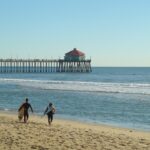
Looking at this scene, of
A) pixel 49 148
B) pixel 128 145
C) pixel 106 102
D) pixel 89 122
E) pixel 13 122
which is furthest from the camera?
pixel 106 102

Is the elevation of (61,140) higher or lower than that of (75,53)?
lower

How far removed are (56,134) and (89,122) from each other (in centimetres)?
565

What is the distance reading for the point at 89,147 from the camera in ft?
39.5

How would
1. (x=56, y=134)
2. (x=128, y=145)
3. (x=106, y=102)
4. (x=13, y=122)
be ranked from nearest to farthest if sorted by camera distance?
(x=128, y=145)
(x=56, y=134)
(x=13, y=122)
(x=106, y=102)

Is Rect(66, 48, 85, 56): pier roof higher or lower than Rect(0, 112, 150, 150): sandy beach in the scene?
higher

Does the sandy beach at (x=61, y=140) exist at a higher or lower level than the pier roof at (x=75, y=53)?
lower

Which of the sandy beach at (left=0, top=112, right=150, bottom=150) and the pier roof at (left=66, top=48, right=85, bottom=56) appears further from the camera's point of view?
the pier roof at (left=66, top=48, right=85, bottom=56)

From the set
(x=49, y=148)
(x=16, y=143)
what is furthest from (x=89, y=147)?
(x=16, y=143)

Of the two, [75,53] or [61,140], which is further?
[75,53]

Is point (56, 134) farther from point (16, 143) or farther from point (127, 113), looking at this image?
point (127, 113)

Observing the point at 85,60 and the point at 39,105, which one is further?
the point at 85,60

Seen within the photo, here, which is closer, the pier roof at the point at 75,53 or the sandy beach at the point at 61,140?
the sandy beach at the point at 61,140

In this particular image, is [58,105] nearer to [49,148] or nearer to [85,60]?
[49,148]

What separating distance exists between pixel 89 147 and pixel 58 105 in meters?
15.6
